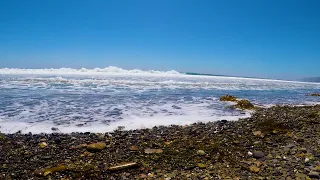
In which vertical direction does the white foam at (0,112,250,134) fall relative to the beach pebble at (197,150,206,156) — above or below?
below

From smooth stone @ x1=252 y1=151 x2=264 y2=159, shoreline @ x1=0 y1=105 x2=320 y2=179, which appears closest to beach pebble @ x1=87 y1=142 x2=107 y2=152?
shoreline @ x1=0 y1=105 x2=320 y2=179

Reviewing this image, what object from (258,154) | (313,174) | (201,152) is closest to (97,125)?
(201,152)

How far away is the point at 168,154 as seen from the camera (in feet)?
16.1

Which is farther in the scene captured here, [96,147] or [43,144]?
[43,144]

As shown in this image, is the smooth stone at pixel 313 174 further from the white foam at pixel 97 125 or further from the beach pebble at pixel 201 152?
the white foam at pixel 97 125

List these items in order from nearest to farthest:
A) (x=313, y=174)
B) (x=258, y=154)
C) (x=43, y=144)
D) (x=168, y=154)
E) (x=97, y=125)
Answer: (x=313, y=174) < (x=258, y=154) < (x=168, y=154) < (x=43, y=144) < (x=97, y=125)

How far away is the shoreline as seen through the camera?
4102 millimetres

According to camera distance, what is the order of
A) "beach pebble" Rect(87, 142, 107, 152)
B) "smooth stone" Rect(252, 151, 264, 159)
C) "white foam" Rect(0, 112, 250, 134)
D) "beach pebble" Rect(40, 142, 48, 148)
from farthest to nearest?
"white foam" Rect(0, 112, 250, 134) → "beach pebble" Rect(40, 142, 48, 148) → "beach pebble" Rect(87, 142, 107, 152) → "smooth stone" Rect(252, 151, 264, 159)

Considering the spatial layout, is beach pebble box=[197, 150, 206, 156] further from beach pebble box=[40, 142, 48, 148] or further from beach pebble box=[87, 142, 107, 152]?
beach pebble box=[40, 142, 48, 148]

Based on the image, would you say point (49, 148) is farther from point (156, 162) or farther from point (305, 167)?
point (305, 167)

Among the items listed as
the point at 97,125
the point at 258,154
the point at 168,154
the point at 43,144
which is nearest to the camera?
the point at 258,154

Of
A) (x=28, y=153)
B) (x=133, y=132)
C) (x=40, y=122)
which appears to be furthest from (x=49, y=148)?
(x=40, y=122)

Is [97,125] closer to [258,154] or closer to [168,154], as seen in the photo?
[168,154]

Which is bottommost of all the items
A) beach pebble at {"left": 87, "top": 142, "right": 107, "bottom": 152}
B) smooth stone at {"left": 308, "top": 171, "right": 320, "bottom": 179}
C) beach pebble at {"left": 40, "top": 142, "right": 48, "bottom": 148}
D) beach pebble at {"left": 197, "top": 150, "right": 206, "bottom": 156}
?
beach pebble at {"left": 40, "top": 142, "right": 48, "bottom": 148}
